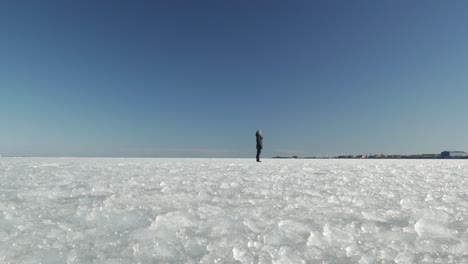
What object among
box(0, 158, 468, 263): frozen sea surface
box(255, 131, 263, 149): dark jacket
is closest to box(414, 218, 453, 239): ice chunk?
box(0, 158, 468, 263): frozen sea surface

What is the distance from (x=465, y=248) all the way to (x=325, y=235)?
4.24ft

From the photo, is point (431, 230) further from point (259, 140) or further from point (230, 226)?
point (259, 140)

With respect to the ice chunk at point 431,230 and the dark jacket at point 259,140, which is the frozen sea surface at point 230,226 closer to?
the ice chunk at point 431,230

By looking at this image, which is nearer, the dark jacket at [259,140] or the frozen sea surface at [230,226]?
the frozen sea surface at [230,226]

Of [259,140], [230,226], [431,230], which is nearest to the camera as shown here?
[431,230]

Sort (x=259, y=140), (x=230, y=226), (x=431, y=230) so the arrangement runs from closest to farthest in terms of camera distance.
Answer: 1. (x=431, y=230)
2. (x=230, y=226)
3. (x=259, y=140)

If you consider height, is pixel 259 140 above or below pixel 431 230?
above

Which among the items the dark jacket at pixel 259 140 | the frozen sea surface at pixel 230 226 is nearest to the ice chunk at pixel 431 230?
the frozen sea surface at pixel 230 226

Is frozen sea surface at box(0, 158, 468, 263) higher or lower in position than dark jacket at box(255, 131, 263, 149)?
lower

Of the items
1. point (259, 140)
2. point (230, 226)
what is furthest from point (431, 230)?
point (259, 140)

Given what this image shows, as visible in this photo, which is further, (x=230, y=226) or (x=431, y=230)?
(x=230, y=226)

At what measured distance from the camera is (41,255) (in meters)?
2.95

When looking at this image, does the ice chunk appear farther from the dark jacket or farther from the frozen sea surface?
the dark jacket

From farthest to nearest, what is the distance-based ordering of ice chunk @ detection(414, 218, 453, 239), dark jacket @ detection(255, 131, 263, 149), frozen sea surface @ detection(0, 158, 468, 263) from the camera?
dark jacket @ detection(255, 131, 263, 149) < ice chunk @ detection(414, 218, 453, 239) < frozen sea surface @ detection(0, 158, 468, 263)
